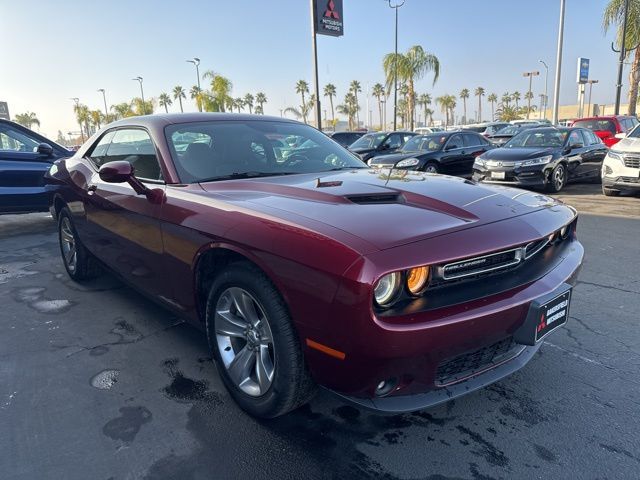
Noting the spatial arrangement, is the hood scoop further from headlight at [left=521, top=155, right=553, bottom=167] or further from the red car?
the red car

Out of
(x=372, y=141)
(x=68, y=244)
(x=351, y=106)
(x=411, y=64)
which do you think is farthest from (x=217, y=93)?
(x=351, y=106)

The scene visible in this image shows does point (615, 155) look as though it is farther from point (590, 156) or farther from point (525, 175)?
point (590, 156)

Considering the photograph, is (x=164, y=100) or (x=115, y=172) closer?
(x=115, y=172)

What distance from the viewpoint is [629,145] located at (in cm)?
827

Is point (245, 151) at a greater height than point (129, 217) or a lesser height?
greater

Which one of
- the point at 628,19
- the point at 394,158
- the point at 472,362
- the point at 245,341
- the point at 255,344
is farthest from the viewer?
the point at 628,19

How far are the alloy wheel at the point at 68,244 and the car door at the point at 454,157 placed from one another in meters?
8.61

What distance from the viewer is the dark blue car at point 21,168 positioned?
255 inches

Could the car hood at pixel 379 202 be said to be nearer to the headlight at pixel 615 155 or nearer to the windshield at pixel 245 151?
the windshield at pixel 245 151

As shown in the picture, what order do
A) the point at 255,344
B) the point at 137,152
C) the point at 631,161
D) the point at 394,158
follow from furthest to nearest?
the point at 394,158, the point at 631,161, the point at 137,152, the point at 255,344

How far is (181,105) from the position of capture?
7538 cm

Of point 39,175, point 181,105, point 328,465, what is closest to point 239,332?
point 328,465

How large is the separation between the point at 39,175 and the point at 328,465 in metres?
6.56

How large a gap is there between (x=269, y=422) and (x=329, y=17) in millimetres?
17963
